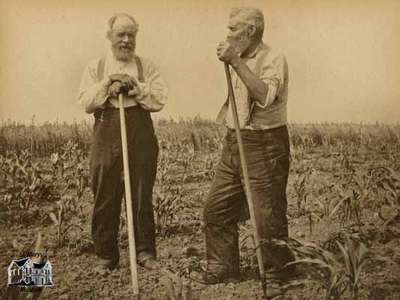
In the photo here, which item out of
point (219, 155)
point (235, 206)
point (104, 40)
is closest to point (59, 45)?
point (104, 40)

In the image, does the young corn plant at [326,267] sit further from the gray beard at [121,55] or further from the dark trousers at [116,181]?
A: the gray beard at [121,55]

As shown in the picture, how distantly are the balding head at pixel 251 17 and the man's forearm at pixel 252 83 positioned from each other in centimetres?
24

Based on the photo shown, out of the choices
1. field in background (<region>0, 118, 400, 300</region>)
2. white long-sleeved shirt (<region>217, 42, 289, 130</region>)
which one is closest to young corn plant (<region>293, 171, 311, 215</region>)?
field in background (<region>0, 118, 400, 300</region>)

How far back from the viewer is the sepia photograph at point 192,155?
3855mm

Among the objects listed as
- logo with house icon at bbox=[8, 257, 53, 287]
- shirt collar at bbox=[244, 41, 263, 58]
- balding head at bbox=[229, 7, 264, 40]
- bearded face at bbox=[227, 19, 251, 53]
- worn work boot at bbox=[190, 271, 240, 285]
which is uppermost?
balding head at bbox=[229, 7, 264, 40]

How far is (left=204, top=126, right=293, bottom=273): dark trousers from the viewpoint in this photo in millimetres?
3891

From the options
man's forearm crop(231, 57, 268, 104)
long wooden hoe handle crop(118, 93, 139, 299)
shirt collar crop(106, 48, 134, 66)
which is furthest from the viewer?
shirt collar crop(106, 48, 134, 66)

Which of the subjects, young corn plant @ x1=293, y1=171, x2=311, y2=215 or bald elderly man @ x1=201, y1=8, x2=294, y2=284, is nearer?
bald elderly man @ x1=201, y1=8, x2=294, y2=284

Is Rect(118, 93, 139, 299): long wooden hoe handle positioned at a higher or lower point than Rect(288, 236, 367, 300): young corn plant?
higher

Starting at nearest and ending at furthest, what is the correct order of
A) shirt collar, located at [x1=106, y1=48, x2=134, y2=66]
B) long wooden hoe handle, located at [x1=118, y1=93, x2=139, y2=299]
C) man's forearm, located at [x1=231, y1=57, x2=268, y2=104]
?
long wooden hoe handle, located at [x1=118, y1=93, x2=139, y2=299], man's forearm, located at [x1=231, y1=57, x2=268, y2=104], shirt collar, located at [x1=106, y1=48, x2=134, y2=66]

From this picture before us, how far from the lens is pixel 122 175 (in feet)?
12.8

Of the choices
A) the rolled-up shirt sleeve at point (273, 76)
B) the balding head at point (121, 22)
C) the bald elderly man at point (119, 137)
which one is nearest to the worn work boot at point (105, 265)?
the bald elderly man at point (119, 137)

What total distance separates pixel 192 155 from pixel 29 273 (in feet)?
3.69

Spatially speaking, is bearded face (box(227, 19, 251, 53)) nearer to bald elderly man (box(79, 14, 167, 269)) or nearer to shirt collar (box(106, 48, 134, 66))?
bald elderly man (box(79, 14, 167, 269))
